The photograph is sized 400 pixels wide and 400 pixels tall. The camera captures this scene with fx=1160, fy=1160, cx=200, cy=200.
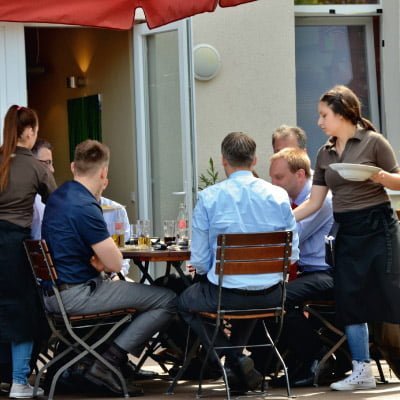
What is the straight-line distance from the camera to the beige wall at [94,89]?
10297 millimetres

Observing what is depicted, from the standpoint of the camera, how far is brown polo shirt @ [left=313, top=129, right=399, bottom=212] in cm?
661

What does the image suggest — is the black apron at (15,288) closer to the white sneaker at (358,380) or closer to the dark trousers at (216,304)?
the dark trousers at (216,304)

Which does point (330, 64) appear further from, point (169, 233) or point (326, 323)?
point (326, 323)

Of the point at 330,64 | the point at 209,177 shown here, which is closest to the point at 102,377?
the point at 209,177

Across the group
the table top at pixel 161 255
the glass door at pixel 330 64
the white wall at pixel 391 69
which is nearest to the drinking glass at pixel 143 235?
the table top at pixel 161 255

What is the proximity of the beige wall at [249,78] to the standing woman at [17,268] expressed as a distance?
3684mm

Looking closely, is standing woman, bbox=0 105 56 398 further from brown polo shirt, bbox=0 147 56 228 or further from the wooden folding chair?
the wooden folding chair

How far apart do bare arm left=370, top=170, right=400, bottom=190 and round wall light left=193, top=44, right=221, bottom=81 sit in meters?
3.98

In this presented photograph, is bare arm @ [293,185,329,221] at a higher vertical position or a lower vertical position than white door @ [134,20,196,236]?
lower

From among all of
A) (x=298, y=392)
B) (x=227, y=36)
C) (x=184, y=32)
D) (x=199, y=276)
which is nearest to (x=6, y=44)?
(x=184, y=32)

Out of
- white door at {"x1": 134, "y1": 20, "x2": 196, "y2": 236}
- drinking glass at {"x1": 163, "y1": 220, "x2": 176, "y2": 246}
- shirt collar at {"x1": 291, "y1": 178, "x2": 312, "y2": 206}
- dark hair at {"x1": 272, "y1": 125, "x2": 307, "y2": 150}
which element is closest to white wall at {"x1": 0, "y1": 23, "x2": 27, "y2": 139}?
white door at {"x1": 134, "y1": 20, "x2": 196, "y2": 236}

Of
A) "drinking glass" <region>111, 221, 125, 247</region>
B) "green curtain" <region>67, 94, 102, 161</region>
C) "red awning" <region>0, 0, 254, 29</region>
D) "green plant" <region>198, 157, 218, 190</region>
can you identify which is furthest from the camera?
"green curtain" <region>67, 94, 102, 161</region>

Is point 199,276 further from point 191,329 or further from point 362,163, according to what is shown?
point 362,163

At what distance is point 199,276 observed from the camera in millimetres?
6918
